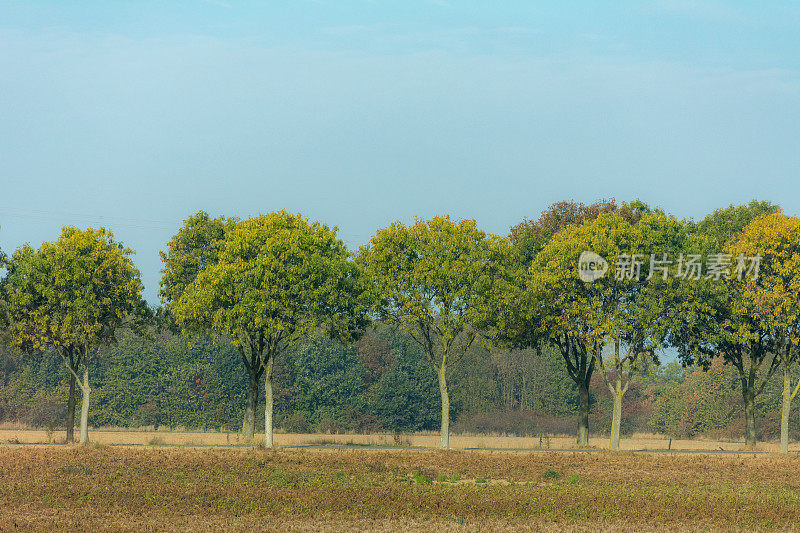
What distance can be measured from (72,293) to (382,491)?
30.2 m

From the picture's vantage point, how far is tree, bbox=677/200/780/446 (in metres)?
58.5

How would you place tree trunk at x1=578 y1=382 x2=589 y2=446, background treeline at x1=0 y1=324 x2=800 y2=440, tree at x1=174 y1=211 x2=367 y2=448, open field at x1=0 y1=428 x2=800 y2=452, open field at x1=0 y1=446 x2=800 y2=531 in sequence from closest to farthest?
open field at x1=0 y1=446 x2=800 y2=531 < tree at x1=174 y1=211 x2=367 y2=448 < open field at x1=0 y1=428 x2=800 y2=452 < tree trunk at x1=578 y1=382 x2=589 y2=446 < background treeline at x1=0 y1=324 x2=800 y2=440

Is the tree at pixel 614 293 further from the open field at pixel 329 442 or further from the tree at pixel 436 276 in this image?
the open field at pixel 329 442

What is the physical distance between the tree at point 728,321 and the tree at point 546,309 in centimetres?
652

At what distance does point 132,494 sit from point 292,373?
251ft

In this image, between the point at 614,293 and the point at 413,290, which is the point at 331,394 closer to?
the point at 413,290

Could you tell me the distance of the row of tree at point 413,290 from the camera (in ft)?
177

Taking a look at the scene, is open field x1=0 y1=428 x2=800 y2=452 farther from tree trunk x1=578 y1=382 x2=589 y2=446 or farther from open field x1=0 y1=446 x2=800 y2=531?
open field x1=0 y1=446 x2=800 y2=531

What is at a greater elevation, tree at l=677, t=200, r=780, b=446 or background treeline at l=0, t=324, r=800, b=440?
tree at l=677, t=200, r=780, b=446

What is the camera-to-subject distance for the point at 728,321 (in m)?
59.1

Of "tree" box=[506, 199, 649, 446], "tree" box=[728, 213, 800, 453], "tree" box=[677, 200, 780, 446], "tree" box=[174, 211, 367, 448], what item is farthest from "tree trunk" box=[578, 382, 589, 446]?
"tree" box=[174, 211, 367, 448]

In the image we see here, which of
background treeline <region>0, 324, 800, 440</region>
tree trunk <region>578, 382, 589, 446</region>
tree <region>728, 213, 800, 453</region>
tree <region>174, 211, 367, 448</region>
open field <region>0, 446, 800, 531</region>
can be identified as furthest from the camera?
background treeline <region>0, 324, 800, 440</region>

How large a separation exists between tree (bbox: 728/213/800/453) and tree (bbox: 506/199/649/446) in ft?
28.1

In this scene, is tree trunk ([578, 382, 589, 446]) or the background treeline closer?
tree trunk ([578, 382, 589, 446])
